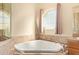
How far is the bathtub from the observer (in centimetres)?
138

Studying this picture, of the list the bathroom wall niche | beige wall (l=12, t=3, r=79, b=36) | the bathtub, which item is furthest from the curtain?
the bathroom wall niche

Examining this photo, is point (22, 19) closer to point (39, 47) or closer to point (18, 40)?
point (18, 40)

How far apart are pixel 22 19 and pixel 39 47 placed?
369mm

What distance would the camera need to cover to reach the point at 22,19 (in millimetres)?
1434

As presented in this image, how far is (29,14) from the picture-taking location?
4.73 feet

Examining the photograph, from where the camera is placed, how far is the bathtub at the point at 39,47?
4.53 feet

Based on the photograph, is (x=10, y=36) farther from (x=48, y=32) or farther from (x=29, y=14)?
(x=48, y=32)

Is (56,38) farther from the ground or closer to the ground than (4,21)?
closer to the ground

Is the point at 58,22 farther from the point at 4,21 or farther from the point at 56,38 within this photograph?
the point at 4,21

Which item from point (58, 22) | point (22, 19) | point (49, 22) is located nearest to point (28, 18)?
point (22, 19)

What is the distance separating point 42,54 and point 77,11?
0.61 m

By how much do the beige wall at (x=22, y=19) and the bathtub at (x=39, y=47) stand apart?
4.8 inches

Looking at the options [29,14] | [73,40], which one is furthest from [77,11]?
[29,14]

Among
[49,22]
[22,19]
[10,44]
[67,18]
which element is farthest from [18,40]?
[67,18]
